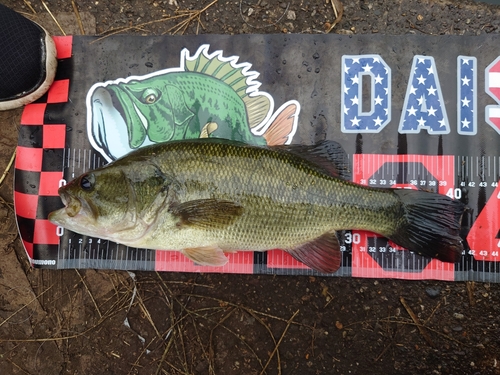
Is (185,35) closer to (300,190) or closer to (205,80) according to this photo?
(205,80)

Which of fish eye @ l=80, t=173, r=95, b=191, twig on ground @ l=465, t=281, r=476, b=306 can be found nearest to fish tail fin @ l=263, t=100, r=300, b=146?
fish eye @ l=80, t=173, r=95, b=191

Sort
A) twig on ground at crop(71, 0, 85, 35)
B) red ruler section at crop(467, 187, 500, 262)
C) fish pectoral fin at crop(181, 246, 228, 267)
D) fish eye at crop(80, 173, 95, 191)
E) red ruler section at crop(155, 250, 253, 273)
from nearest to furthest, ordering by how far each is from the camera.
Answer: fish eye at crop(80, 173, 95, 191) → fish pectoral fin at crop(181, 246, 228, 267) → red ruler section at crop(467, 187, 500, 262) → red ruler section at crop(155, 250, 253, 273) → twig on ground at crop(71, 0, 85, 35)

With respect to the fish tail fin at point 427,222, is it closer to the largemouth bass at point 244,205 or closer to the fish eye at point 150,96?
the largemouth bass at point 244,205

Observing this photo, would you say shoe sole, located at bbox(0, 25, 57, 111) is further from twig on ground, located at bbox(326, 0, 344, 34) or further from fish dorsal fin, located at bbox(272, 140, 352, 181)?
twig on ground, located at bbox(326, 0, 344, 34)

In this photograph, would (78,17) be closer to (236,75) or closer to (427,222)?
(236,75)

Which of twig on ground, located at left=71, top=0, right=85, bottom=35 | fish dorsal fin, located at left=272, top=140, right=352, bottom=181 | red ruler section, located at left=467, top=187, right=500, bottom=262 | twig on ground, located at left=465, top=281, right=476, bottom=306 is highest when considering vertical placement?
twig on ground, located at left=71, top=0, right=85, bottom=35

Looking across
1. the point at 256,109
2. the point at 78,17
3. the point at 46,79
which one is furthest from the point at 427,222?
the point at 78,17

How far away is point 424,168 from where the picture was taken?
2.70 meters

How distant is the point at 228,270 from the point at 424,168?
1.62 metres

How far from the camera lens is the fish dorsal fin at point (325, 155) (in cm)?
248

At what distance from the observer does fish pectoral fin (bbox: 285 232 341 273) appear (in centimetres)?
248

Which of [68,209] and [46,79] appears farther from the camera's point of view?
[46,79]

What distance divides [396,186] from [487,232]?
72 centimetres

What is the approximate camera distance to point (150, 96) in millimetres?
2836
